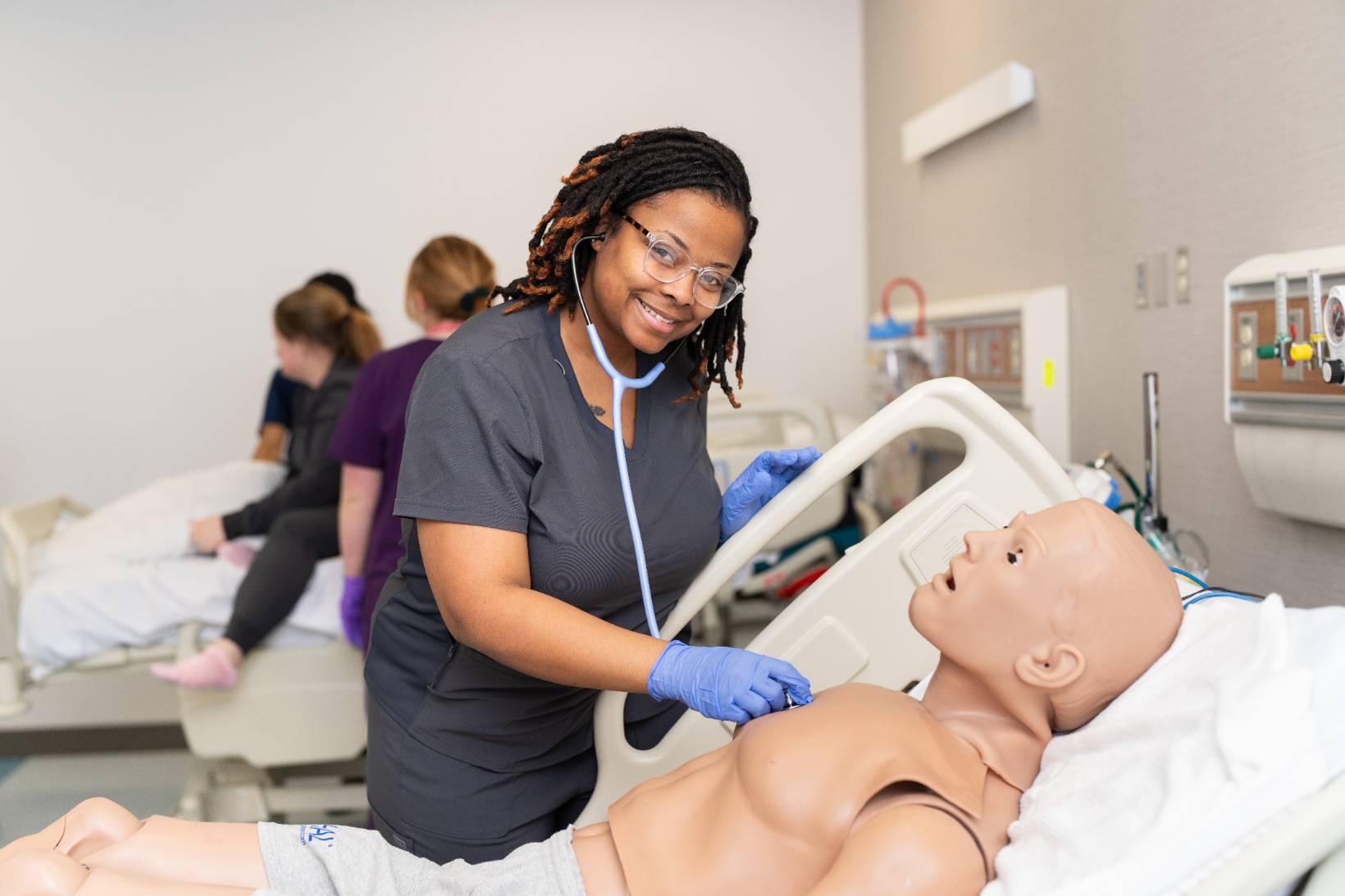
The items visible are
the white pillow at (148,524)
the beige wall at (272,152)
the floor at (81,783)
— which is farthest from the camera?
the beige wall at (272,152)

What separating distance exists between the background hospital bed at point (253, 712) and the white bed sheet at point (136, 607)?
35 mm

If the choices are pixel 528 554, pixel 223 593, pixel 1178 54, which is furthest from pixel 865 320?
pixel 528 554

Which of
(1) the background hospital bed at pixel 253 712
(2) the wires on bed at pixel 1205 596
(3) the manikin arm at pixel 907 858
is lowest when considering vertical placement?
(1) the background hospital bed at pixel 253 712

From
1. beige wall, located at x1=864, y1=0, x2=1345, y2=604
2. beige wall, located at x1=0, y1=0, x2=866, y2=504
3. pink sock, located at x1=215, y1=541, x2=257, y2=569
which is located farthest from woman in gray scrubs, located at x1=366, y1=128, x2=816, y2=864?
beige wall, located at x1=0, y1=0, x2=866, y2=504

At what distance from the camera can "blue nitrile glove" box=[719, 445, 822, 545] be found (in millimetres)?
1596

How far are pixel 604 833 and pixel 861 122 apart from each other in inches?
142

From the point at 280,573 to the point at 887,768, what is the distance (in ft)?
6.61

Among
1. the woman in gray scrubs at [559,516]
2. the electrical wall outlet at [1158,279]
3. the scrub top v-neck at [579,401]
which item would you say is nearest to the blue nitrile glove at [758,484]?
the woman in gray scrubs at [559,516]

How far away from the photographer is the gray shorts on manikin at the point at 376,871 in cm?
115

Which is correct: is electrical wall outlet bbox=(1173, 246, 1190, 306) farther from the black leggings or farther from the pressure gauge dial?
the black leggings

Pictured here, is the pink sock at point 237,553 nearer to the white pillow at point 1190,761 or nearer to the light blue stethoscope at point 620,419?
the light blue stethoscope at point 620,419

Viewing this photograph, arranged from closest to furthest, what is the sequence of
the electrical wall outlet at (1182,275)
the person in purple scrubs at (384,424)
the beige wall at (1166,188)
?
the beige wall at (1166,188), the electrical wall outlet at (1182,275), the person in purple scrubs at (384,424)

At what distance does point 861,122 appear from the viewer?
4273 mm

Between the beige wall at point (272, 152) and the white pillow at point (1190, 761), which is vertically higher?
the beige wall at point (272, 152)
